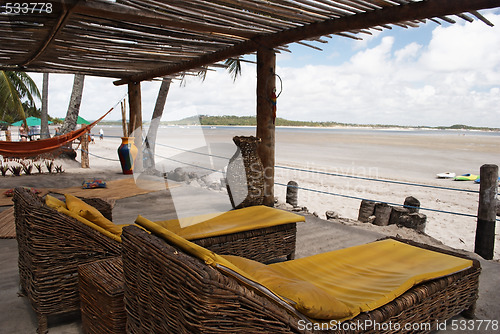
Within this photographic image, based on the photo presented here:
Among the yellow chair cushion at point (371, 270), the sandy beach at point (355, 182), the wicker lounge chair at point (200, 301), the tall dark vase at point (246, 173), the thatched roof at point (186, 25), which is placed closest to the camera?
the wicker lounge chair at point (200, 301)

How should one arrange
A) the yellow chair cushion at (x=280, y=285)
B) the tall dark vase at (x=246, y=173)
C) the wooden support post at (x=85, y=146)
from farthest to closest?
the wooden support post at (x=85, y=146)
the tall dark vase at (x=246, y=173)
the yellow chair cushion at (x=280, y=285)

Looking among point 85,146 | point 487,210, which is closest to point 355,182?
point 487,210

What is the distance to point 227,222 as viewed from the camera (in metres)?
2.44

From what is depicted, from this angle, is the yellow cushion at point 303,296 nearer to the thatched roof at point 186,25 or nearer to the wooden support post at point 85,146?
the thatched roof at point 186,25

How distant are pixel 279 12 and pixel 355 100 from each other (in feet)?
150

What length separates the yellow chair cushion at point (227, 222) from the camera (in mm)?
2193

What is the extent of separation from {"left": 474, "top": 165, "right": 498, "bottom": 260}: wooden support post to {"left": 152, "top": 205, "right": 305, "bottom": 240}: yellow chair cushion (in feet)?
4.76

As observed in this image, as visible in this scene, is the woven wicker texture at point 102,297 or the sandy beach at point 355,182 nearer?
the woven wicker texture at point 102,297

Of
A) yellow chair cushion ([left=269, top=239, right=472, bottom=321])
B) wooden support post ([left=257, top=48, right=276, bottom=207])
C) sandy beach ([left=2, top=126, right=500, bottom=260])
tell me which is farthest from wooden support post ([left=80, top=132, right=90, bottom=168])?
yellow chair cushion ([left=269, top=239, right=472, bottom=321])

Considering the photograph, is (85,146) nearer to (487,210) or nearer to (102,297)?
(102,297)

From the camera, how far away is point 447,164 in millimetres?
12672

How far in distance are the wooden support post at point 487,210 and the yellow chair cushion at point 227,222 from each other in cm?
145

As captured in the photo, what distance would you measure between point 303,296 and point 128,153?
5867mm

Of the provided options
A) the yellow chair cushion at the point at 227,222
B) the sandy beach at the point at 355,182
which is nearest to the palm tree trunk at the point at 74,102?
the sandy beach at the point at 355,182
